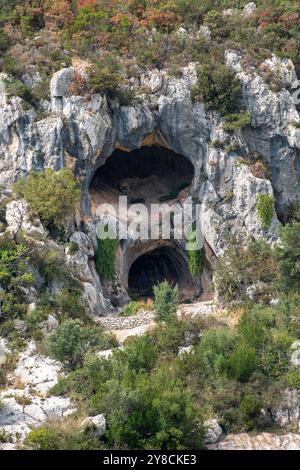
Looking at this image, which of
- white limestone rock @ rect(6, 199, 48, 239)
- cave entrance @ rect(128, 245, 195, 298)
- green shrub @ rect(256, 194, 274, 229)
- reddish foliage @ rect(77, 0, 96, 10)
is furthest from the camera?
reddish foliage @ rect(77, 0, 96, 10)

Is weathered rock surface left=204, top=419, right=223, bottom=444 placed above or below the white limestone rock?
below

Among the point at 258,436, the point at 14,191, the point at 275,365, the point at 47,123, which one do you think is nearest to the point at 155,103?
the point at 47,123

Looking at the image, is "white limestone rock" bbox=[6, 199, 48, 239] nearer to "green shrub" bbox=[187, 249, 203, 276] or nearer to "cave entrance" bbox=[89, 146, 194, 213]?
"cave entrance" bbox=[89, 146, 194, 213]

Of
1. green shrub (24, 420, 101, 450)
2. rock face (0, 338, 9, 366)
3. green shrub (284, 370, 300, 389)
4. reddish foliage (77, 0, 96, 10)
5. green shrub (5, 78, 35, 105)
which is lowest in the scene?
green shrub (24, 420, 101, 450)

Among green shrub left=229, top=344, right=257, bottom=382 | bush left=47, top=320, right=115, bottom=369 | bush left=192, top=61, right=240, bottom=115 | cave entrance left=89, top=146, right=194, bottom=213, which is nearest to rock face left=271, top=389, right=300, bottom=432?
green shrub left=229, top=344, right=257, bottom=382

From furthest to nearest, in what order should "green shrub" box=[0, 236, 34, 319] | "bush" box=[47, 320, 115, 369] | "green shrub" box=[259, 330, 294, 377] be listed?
1. "green shrub" box=[0, 236, 34, 319]
2. "bush" box=[47, 320, 115, 369]
3. "green shrub" box=[259, 330, 294, 377]

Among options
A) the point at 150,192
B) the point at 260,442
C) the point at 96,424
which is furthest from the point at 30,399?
the point at 150,192
